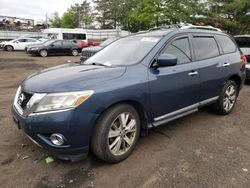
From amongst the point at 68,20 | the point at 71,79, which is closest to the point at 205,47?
the point at 71,79

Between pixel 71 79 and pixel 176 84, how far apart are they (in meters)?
1.53

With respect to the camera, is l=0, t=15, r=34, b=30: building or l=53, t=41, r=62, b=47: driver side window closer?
l=53, t=41, r=62, b=47: driver side window

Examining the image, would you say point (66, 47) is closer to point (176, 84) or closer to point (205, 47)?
point (205, 47)

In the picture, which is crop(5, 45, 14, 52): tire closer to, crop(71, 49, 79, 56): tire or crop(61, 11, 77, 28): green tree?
crop(71, 49, 79, 56): tire

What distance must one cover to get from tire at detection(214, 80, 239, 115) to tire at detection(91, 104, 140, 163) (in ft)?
7.16

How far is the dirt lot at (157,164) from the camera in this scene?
280 cm

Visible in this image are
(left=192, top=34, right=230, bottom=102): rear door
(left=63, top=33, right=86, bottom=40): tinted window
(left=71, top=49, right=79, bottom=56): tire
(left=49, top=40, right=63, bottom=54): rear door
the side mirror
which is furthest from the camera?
(left=63, top=33, right=86, bottom=40): tinted window

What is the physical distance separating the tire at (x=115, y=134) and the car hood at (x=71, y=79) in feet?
1.28

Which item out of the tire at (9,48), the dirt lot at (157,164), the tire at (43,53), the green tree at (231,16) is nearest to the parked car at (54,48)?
the tire at (43,53)

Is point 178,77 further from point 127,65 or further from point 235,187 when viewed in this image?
point 235,187

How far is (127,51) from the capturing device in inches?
149

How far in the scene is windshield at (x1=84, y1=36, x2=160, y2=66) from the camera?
3.54m

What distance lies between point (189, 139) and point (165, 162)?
837 millimetres

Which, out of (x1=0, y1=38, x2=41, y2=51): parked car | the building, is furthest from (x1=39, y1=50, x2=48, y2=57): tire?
the building
